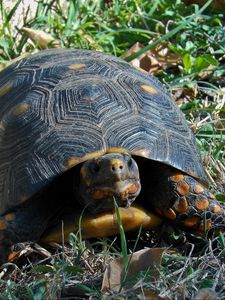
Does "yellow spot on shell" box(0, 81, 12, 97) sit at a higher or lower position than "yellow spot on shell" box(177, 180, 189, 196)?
higher

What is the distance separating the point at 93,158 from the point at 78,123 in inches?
8.4

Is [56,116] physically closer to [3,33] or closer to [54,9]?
[3,33]

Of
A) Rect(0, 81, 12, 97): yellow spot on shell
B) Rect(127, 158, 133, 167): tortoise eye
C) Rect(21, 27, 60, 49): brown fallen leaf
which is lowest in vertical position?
Rect(21, 27, 60, 49): brown fallen leaf

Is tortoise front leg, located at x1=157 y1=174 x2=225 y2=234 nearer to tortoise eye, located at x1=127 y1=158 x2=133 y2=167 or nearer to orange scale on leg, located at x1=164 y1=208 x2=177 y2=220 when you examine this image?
orange scale on leg, located at x1=164 y1=208 x2=177 y2=220

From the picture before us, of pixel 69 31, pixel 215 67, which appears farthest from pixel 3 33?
pixel 215 67

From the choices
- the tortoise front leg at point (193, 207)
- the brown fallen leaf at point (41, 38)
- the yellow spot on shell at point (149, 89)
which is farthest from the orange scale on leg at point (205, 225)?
the brown fallen leaf at point (41, 38)

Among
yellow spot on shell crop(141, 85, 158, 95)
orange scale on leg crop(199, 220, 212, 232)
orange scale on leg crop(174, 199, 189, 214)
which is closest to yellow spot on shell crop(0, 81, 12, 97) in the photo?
yellow spot on shell crop(141, 85, 158, 95)

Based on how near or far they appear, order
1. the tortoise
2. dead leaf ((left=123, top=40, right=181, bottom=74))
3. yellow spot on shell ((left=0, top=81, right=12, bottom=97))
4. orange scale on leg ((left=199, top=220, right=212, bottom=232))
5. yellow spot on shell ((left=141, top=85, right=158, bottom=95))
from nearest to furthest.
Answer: the tortoise
orange scale on leg ((left=199, top=220, right=212, bottom=232))
yellow spot on shell ((left=141, top=85, right=158, bottom=95))
yellow spot on shell ((left=0, top=81, right=12, bottom=97))
dead leaf ((left=123, top=40, right=181, bottom=74))

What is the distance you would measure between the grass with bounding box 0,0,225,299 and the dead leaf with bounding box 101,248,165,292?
1.8 inches

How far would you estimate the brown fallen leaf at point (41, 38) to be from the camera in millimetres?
5062

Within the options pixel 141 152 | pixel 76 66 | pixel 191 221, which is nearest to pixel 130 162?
pixel 141 152

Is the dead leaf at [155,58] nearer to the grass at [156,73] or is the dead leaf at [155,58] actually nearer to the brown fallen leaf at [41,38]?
the grass at [156,73]

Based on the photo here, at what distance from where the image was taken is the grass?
275cm

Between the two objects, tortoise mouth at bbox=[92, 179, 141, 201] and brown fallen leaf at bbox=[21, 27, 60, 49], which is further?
brown fallen leaf at bbox=[21, 27, 60, 49]
